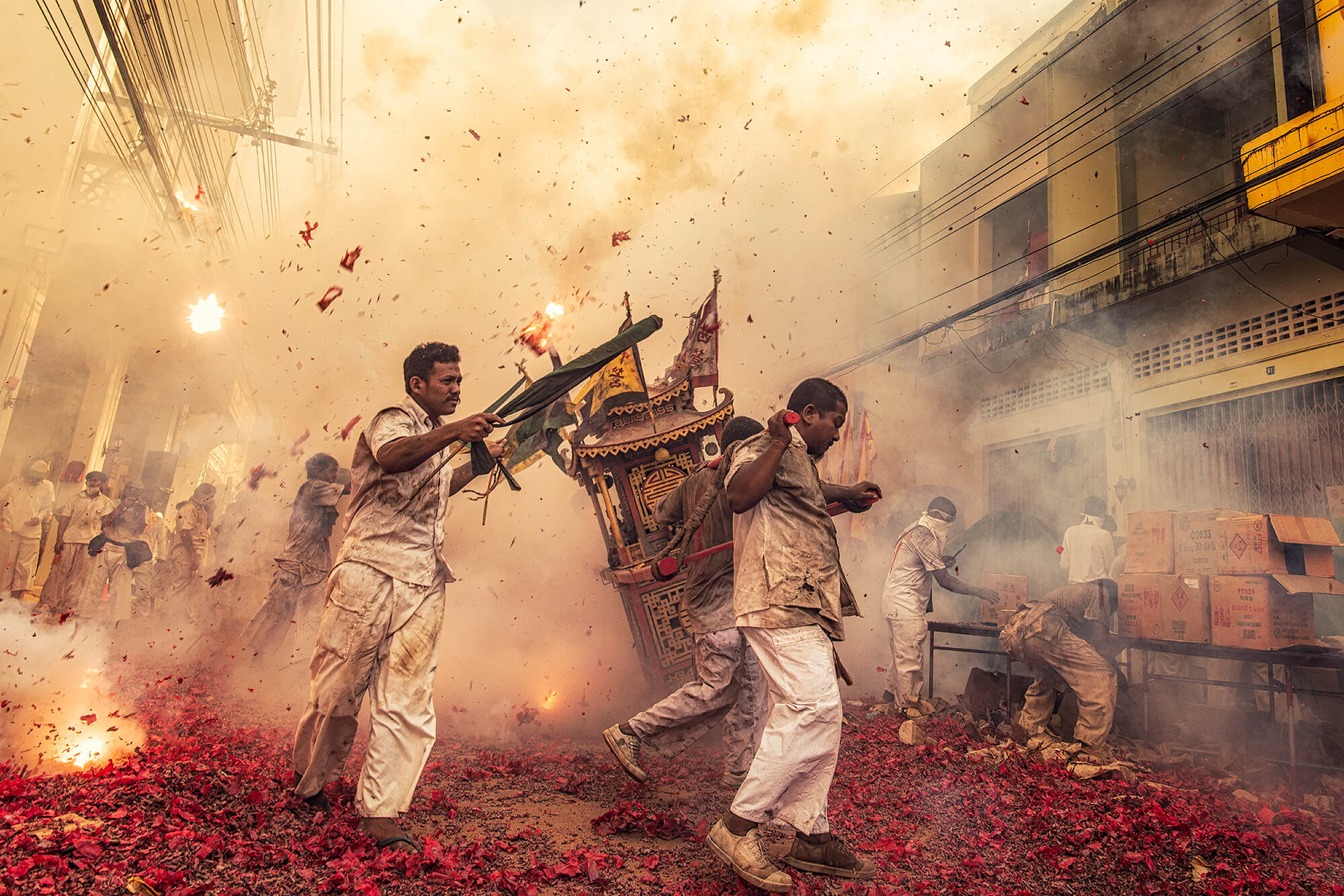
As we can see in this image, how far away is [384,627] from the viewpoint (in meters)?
2.94

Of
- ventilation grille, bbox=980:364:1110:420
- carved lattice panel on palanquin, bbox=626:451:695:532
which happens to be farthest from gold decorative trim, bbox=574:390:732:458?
ventilation grille, bbox=980:364:1110:420

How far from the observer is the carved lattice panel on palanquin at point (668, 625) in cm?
594

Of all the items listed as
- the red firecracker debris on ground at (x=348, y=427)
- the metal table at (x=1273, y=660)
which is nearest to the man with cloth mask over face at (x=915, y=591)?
the metal table at (x=1273, y=660)

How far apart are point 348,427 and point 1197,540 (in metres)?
8.40

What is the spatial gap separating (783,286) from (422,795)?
8.90m

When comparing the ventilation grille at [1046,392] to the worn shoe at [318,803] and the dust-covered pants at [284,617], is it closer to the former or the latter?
the dust-covered pants at [284,617]

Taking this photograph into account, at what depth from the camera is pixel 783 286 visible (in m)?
10.9

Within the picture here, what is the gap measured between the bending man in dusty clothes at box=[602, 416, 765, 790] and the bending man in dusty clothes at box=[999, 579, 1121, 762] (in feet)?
7.91

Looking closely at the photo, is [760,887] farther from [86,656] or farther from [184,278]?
[184,278]

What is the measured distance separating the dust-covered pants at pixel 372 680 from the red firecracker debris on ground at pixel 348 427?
240 inches

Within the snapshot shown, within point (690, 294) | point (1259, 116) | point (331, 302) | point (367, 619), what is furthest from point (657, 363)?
point (1259, 116)

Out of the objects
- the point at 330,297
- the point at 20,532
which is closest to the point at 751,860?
the point at 330,297

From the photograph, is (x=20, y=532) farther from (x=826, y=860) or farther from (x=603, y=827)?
(x=826, y=860)

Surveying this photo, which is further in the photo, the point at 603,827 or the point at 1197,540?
the point at 1197,540
